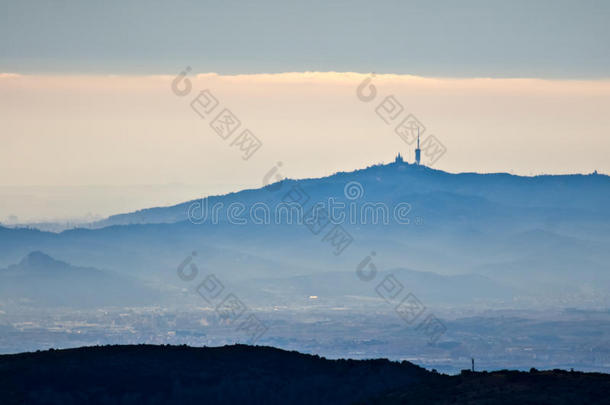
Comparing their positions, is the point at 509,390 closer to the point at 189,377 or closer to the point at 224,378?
the point at 224,378

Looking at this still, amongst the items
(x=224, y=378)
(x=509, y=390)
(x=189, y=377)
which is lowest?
(x=509, y=390)

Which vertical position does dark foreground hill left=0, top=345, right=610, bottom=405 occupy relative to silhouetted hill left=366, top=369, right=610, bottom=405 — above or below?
above

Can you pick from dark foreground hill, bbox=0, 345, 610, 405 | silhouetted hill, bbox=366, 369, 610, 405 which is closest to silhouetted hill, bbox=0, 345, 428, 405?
dark foreground hill, bbox=0, 345, 610, 405

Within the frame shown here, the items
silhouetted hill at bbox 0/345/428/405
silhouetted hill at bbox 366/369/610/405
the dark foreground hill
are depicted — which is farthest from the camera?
silhouetted hill at bbox 0/345/428/405

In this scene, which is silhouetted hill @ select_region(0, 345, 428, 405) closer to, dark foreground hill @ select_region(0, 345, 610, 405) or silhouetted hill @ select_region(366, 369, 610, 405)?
dark foreground hill @ select_region(0, 345, 610, 405)

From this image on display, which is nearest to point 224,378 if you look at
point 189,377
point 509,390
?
point 189,377

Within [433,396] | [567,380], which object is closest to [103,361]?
[433,396]

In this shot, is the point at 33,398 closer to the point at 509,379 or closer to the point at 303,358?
the point at 303,358

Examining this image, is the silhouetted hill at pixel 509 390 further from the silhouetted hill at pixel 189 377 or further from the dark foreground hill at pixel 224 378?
the silhouetted hill at pixel 189 377
